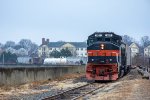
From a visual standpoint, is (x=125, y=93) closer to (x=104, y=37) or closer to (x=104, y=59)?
(x=104, y=59)

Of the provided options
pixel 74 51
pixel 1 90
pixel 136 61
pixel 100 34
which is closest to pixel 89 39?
pixel 100 34

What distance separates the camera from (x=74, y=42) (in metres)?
199

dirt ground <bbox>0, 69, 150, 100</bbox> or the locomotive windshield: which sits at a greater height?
the locomotive windshield

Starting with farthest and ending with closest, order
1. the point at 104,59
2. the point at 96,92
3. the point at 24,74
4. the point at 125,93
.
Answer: the point at 104,59
the point at 24,74
the point at 96,92
the point at 125,93

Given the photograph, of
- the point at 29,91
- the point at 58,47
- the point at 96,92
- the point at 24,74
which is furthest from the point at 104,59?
the point at 58,47

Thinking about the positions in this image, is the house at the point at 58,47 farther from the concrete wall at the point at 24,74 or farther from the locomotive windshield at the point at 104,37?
the locomotive windshield at the point at 104,37

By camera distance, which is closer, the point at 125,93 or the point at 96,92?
the point at 125,93

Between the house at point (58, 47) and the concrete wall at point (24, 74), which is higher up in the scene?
the house at point (58, 47)

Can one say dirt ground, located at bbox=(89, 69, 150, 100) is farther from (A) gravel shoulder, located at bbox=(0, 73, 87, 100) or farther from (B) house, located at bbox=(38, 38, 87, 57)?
(B) house, located at bbox=(38, 38, 87, 57)

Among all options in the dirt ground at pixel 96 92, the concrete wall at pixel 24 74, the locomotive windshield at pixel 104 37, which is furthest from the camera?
the locomotive windshield at pixel 104 37

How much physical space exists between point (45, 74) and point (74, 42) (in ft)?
533

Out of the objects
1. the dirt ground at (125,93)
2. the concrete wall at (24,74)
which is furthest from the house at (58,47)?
the dirt ground at (125,93)

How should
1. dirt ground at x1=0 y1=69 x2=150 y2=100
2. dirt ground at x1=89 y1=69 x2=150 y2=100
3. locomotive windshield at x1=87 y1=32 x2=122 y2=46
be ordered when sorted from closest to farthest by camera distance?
dirt ground at x1=89 y1=69 x2=150 y2=100, dirt ground at x1=0 y1=69 x2=150 y2=100, locomotive windshield at x1=87 y1=32 x2=122 y2=46

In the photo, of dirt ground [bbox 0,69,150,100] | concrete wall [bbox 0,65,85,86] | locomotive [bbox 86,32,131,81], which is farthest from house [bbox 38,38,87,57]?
dirt ground [bbox 0,69,150,100]
